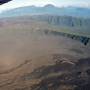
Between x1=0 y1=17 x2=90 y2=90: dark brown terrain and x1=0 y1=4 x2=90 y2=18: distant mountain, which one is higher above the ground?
x1=0 y1=4 x2=90 y2=18: distant mountain

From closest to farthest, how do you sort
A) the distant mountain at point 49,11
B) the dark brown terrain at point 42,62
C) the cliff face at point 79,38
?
the dark brown terrain at point 42,62 < the cliff face at point 79,38 < the distant mountain at point 49,11

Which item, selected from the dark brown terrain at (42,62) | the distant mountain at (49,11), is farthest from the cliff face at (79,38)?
the distant mountain at (49,11)

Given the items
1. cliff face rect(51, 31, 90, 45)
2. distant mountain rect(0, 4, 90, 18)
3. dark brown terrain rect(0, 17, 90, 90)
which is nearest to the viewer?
dark brown terrain rect(0, 17, 90, 90)

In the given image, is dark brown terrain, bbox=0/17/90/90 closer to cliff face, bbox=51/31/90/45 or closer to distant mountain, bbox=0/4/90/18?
cliff face, bbox=51/31/90/45

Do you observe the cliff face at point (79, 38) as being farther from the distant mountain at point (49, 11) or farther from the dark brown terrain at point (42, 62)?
the distant mountain at point (49, 11)

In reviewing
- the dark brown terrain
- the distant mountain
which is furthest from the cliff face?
the distant mountain

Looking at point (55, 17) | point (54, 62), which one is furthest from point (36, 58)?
point (55, 17)

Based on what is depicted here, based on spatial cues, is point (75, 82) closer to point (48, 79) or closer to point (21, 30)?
point (48, 79)

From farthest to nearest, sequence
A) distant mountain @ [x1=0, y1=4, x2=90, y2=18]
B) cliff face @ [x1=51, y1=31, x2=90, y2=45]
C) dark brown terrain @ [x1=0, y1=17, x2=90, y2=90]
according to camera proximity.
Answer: distant mountain @ [x1=0, y1=4, x2=90, y2=18], cliff face @ [x1=51, y1=31, x2=90, y2=45], dark brown terrain @ [x1=0, y1=17, x2=90, y2=90]

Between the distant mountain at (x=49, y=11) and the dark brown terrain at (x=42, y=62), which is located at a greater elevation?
the distant mountain at (x=49, y=11)
